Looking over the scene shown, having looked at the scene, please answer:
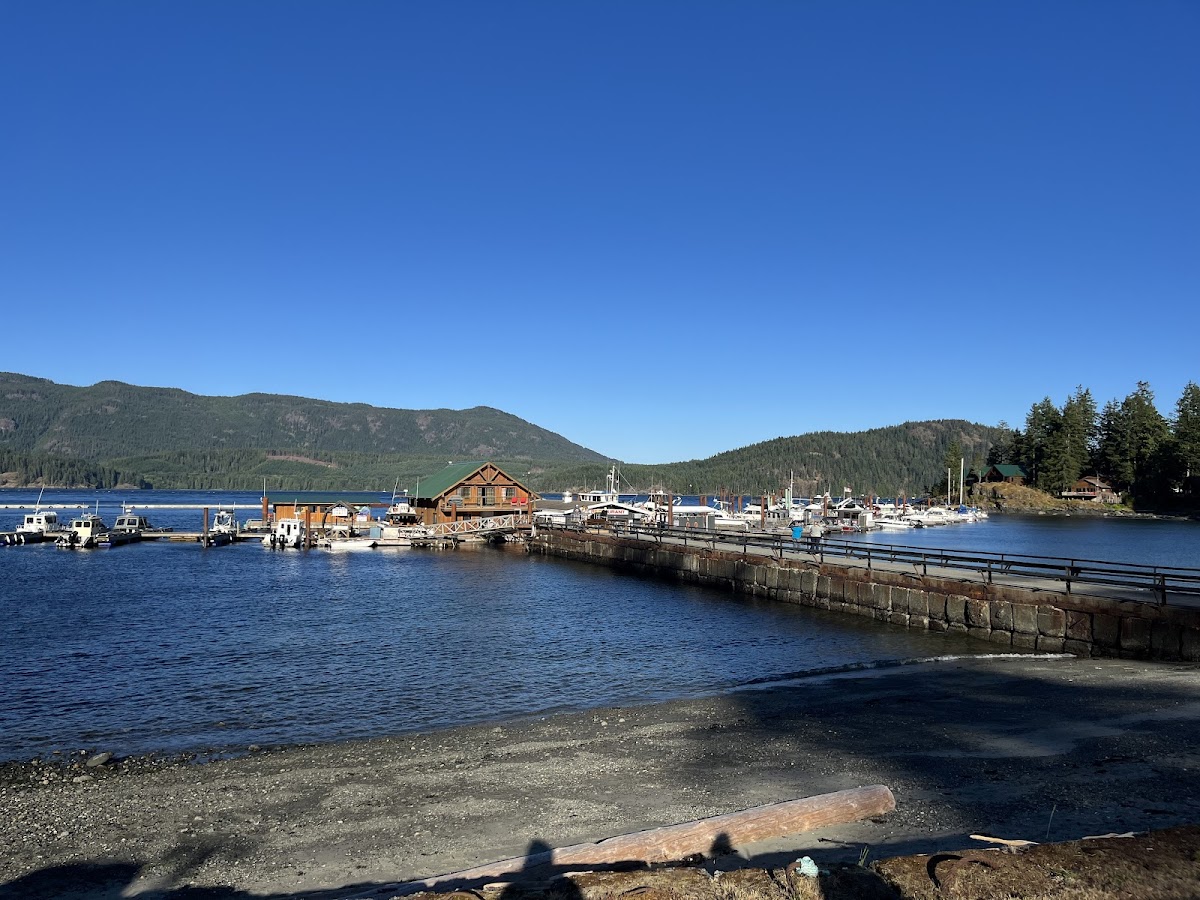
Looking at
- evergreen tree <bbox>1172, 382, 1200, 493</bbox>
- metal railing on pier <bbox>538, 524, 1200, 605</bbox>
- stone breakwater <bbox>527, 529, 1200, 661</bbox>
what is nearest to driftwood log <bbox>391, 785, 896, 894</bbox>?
stone breakwater <bbox>527, 529, 1200, 661</bbox>

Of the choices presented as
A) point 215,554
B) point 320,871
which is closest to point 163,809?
point 320,871

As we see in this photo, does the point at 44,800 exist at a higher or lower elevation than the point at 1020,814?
lower

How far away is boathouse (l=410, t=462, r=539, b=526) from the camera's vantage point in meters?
78.4

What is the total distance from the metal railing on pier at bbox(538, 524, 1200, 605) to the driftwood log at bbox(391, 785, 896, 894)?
20.1 m

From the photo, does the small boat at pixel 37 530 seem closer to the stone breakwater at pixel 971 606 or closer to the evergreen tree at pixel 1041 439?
the stone breakwater at pixel 971 606

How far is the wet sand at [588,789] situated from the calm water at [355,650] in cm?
294

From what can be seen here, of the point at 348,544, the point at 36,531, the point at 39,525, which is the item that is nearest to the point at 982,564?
the point at 348,544

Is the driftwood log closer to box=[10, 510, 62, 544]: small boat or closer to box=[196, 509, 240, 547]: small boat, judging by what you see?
box=[196, 509, 240, 547]: small boat

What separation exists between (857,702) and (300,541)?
2630 inches

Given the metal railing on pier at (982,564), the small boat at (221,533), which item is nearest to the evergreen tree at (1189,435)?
the metal railing on pier at (982,564)

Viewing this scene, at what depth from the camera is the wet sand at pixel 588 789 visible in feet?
31.0

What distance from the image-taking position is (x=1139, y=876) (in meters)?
6.71

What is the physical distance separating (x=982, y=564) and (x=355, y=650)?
34016mm

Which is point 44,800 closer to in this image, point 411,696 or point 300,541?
point 411,696
